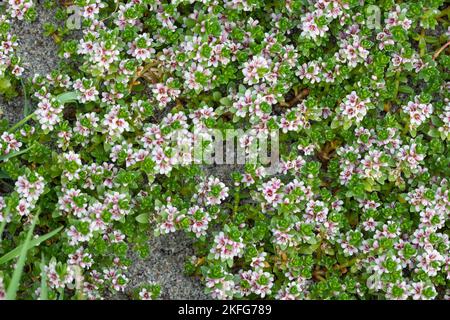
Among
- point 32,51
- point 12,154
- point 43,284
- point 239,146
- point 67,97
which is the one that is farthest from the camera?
point 32,51

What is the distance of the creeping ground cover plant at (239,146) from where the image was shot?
403 cm

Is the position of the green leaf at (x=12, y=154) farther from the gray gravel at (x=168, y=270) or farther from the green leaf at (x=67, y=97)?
the gray gravel at (x=168, y=270)

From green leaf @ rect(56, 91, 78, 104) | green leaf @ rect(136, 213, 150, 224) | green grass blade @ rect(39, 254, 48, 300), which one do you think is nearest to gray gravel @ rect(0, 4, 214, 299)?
green leaf @ rect(136, 213, 150, 224)

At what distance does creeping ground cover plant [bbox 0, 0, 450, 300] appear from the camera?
4027 mm

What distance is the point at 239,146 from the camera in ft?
14.2

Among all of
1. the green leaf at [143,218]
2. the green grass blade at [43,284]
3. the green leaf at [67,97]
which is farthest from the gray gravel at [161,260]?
the green grass blade at [43,284]

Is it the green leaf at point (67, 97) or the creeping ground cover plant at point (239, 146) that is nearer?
the creeping ground cover plant at point (239, 146)

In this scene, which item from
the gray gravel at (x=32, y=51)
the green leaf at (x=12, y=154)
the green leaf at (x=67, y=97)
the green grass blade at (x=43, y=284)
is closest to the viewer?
the green grass blade at (x=43, y=284)

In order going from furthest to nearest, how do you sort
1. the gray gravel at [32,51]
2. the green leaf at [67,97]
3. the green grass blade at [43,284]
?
the gray gravel at [32,51] < the green leaf at [67,97] < the green grass blade at [43,284]

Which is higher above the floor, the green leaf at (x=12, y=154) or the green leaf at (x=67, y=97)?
the green leaf at (x=67, y=97)

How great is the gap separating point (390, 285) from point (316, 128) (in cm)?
103

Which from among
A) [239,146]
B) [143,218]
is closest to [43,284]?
[143,218]

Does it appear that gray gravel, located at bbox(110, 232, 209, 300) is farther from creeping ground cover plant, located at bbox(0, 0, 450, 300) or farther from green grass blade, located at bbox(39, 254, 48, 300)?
green grass blade, located at bbox(39, 254, 48, 300)

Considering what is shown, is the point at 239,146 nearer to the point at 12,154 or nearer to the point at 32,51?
the point at 12,154
